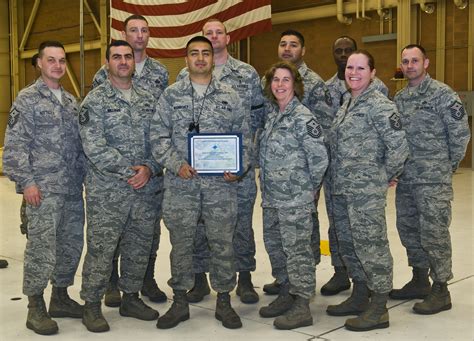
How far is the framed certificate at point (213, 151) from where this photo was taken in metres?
4.05

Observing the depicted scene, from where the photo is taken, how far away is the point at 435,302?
176 inches

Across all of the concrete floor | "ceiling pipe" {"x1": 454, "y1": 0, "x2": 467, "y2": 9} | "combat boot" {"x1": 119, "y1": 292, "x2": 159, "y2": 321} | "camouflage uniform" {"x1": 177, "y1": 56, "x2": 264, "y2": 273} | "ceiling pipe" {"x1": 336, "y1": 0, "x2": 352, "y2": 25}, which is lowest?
the concrete floor

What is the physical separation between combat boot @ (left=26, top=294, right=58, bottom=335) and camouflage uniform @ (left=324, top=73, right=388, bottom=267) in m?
2.14

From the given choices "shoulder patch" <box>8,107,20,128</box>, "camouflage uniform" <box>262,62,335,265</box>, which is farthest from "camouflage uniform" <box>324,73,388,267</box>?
"shoulder patch" <box>8,107,20,128</box>

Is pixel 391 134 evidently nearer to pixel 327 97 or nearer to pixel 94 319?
pixel 327 97

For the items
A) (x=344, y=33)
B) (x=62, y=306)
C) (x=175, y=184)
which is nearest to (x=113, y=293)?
(x=62, y=306)

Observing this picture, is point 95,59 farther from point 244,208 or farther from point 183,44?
point 244,208

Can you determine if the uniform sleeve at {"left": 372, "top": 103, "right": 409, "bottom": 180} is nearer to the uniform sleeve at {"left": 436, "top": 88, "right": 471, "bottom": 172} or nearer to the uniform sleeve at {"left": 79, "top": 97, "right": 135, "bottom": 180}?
the uniform sleeve at {"left": 436, "top": 88, "right": 471, "bottom": 172}

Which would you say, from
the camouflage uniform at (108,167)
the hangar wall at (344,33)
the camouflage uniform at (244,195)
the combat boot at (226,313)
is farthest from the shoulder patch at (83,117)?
the hangar wall at (344,33)

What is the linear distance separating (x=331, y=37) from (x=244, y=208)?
12264 millimetres

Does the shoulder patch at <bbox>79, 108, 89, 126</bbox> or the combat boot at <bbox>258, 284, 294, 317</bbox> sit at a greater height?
the shoulder patch at <bbox>79, 108, 89, 126</bbox>

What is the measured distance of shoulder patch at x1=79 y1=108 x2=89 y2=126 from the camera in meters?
4.13

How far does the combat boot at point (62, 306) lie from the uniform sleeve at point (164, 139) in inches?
47.9

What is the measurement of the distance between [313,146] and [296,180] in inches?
9.8
